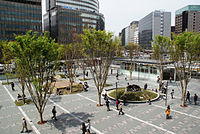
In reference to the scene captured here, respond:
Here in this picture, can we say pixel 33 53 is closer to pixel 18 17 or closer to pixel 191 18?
pixel 18 17

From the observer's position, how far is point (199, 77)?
3512cm

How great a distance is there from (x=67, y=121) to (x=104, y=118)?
365 centimetres

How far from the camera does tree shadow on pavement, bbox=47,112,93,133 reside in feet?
47.5

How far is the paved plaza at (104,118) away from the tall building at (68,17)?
196 feet

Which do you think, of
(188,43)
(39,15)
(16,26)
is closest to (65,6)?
(39,15)

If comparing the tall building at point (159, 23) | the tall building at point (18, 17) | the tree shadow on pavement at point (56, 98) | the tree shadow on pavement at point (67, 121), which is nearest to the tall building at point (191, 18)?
the tall building at point (159, 23)

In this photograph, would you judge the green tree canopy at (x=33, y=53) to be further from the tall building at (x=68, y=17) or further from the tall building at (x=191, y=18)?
the tall building at (x=191, y=18)

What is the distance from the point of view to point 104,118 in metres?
16.0

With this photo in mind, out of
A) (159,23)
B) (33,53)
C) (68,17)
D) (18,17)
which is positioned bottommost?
(33,53)

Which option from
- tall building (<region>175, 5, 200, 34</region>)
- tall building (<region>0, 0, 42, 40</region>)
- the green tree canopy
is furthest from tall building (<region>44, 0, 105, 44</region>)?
tall building (<region>175, 5, 200, 34</region>)

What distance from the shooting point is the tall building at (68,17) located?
80.7m

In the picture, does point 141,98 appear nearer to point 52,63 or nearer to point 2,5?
point 52,63

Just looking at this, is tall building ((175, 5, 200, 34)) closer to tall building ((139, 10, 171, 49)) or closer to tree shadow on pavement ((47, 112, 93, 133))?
tall building ((139, 10, 171, 49))

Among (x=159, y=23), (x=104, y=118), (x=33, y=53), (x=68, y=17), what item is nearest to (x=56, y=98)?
(x=104, y=118)
